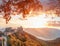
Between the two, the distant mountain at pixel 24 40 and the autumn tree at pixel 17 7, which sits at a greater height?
the autumn tree at pixel 17 7

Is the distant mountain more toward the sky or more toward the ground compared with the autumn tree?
more toward the ground

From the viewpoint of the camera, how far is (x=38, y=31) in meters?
2.38

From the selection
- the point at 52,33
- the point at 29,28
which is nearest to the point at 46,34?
the point at 52,33

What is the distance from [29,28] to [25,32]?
0.07m

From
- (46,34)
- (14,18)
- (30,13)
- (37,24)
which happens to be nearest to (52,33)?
(46,34)

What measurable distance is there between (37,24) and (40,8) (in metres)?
0.21

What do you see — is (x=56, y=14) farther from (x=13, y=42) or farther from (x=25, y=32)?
(x=13, y=42)

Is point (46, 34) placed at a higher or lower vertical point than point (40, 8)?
lower

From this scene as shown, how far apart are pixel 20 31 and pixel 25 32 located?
0.22 ft

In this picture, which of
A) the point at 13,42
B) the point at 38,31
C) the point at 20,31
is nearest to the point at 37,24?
the point at 38,31

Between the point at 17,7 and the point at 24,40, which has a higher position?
the point at 17,7

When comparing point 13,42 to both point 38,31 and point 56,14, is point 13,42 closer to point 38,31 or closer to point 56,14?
point 38,31

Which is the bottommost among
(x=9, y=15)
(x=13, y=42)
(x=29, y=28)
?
(x=13, y=42)

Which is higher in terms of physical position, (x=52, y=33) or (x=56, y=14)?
(x=56, y=14)
